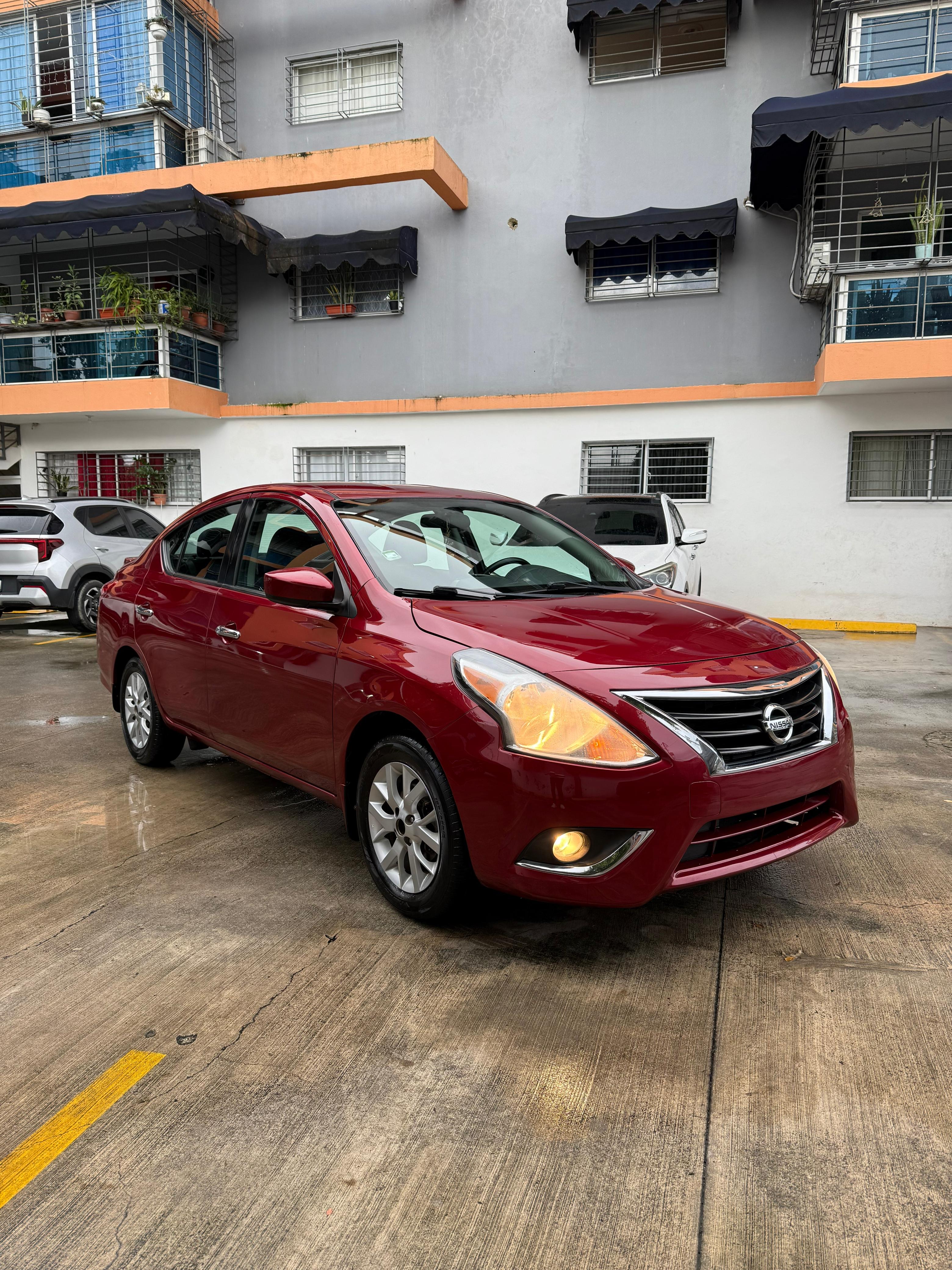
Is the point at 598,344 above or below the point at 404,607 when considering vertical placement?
above

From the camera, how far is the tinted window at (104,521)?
429 inches

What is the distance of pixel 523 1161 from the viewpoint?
2100 millimetres

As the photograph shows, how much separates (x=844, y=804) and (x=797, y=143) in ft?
37.3

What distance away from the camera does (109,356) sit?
16625mm

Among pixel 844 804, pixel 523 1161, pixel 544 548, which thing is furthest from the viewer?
pixel 544 548

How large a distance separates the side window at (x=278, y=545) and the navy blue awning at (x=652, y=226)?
38.2ft

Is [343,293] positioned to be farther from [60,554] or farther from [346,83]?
[60,554]

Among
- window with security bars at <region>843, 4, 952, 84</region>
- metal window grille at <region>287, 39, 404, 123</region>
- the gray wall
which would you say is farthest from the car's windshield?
metal window grille at <region>287, 39, 404, 123</region>

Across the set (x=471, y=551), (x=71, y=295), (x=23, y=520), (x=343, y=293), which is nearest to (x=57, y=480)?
(x=71, y=295)

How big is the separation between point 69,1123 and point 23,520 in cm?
964

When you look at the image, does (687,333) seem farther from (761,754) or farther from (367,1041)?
(367,1041)

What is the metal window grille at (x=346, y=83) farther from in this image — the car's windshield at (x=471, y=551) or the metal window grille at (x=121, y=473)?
the car's windshield at (x=471, y=551)

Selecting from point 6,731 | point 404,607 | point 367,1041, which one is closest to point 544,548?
point 404,607

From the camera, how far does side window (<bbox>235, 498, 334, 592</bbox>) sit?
3883mm
